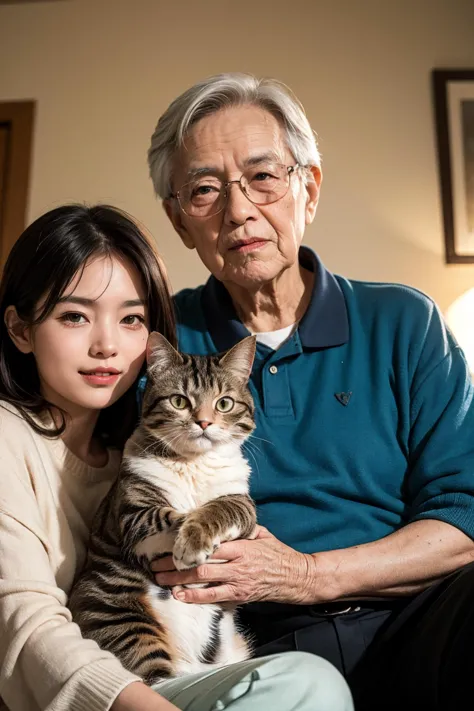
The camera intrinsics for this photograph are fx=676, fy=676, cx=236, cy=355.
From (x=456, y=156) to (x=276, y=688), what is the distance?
2.61m

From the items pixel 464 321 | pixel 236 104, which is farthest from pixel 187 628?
pixel 464 321

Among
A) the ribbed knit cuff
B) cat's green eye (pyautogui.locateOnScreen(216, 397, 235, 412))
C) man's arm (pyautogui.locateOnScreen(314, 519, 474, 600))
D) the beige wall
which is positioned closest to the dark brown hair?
cat's green eye (pyautogui.locateOnScreen(216, 397, 235, 412))

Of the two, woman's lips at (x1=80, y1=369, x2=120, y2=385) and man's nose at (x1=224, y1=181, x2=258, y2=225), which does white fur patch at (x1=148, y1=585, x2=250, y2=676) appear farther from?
man's nose at (x1=224, y1=181, x2=258, y2=225)

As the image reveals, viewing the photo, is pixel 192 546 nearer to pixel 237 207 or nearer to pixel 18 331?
pixel 18 331

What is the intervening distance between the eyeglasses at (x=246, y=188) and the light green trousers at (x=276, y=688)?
105 cm

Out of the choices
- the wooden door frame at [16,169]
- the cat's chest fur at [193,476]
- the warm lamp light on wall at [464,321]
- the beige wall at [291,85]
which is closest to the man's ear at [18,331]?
the cat's chest fur at [193,476]

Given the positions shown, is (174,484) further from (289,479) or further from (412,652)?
(412,652)

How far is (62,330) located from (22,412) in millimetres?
202

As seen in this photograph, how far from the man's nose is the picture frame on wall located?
5.25 feet

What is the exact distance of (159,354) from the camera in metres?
1.48

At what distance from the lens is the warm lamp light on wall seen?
2.73 meters

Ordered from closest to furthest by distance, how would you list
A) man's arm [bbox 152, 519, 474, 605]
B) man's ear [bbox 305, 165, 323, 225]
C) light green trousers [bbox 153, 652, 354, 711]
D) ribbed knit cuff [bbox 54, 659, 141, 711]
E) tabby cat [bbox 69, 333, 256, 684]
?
light green trousers [bbox 153, 652, 354, 711], ribbed knit cuff [bbox 54, 659, 141, 711], tabby cat [bbox 69, 333, 256, 684], man's arm [bbox 152, 519, 474, 605], man's ear [bbox 305, 165, 323, 225]

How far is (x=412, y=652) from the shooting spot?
1.21m

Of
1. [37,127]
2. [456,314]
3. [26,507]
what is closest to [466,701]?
[26,507]
